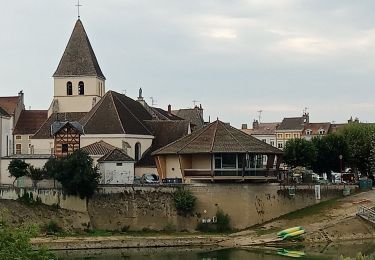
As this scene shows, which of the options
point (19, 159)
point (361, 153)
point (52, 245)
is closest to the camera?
point (52, 245)

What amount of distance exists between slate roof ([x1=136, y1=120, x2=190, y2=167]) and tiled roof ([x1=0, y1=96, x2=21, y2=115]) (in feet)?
60.0

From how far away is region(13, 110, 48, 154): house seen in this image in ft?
293

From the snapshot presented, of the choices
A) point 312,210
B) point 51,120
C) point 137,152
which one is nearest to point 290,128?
point 51,120

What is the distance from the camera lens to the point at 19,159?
230 ft

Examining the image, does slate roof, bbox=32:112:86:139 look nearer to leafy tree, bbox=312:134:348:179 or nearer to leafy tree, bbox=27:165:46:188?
leafy tree, bbox=27:165:46:188

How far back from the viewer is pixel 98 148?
7169 cm

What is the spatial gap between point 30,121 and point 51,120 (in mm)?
8610

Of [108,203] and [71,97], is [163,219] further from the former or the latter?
[71,97]

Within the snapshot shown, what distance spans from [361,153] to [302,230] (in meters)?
22.6

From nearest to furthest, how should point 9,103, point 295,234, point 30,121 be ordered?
point 295,234
point 9,103
point 30,121

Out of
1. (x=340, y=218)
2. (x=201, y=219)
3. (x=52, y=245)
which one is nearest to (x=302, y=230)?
(x=340, y=218)

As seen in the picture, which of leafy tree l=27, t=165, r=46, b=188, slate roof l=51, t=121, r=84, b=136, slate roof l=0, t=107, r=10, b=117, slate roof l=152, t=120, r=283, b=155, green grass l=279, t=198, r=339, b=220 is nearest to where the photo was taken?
green grass l=279, t=198, r=339, b=220

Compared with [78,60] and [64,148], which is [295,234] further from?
[78,60]

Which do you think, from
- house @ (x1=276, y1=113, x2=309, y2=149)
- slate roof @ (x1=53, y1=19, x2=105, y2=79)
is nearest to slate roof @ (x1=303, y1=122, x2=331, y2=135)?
house @ (x1=276, y1=113, x2=309, y2=149)
